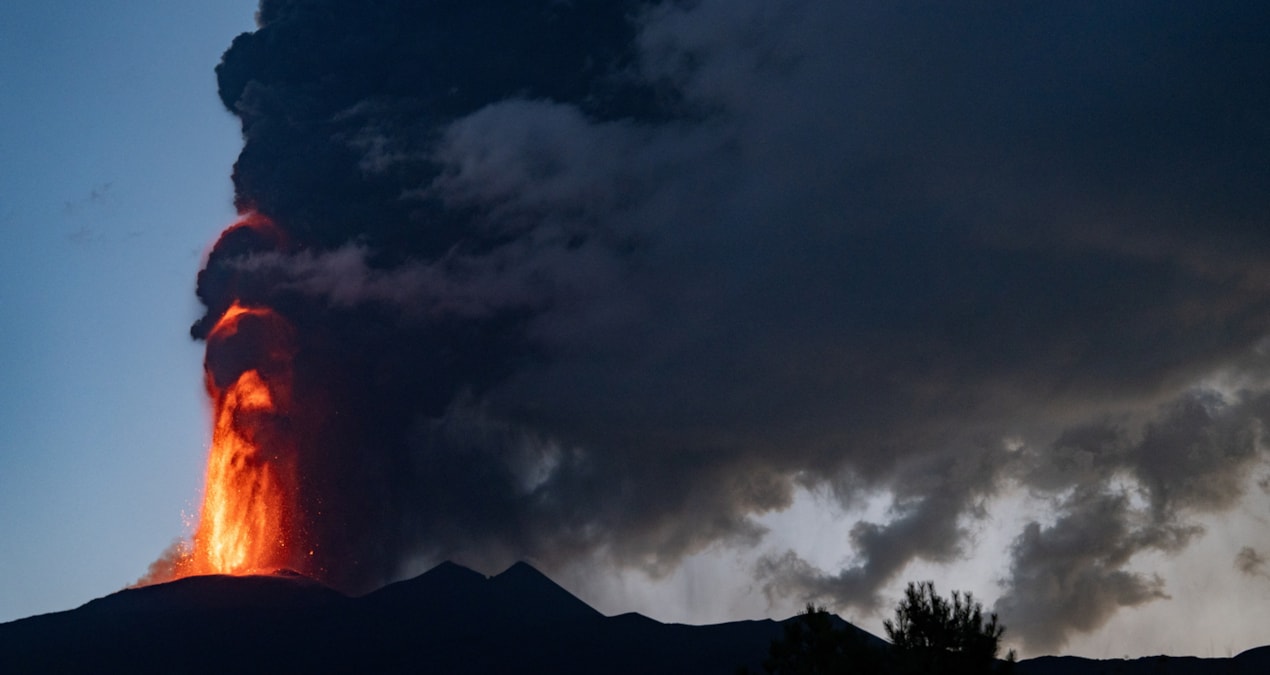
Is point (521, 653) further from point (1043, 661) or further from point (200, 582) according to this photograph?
point (1043, 661)

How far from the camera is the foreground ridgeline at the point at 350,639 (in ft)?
454

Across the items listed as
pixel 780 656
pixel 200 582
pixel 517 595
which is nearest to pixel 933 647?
pixel 780 656

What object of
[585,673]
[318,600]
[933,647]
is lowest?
[933,647]

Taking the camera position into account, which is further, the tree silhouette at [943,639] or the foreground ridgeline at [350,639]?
the foreground ridgeline at [350,639]

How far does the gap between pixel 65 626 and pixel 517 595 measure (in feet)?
234

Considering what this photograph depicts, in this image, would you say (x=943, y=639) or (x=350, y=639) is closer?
(x=943, y=639)

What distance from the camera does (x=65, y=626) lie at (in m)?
146

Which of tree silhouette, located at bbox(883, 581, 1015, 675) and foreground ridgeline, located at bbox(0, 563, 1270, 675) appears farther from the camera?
foreground ridgeline, located at bbox(0, 563, 1270, 675)

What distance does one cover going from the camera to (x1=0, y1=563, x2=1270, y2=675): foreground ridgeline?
13825 centimetres

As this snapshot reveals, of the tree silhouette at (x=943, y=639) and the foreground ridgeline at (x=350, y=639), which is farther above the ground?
the foreground ridgeline at (x=350, y=639)

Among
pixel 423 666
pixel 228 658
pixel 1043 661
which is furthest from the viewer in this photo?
pixel 1043 661

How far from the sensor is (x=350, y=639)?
15112 cm

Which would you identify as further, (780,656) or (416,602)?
(416,602)

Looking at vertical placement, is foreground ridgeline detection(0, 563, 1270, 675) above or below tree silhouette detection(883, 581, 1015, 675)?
above
